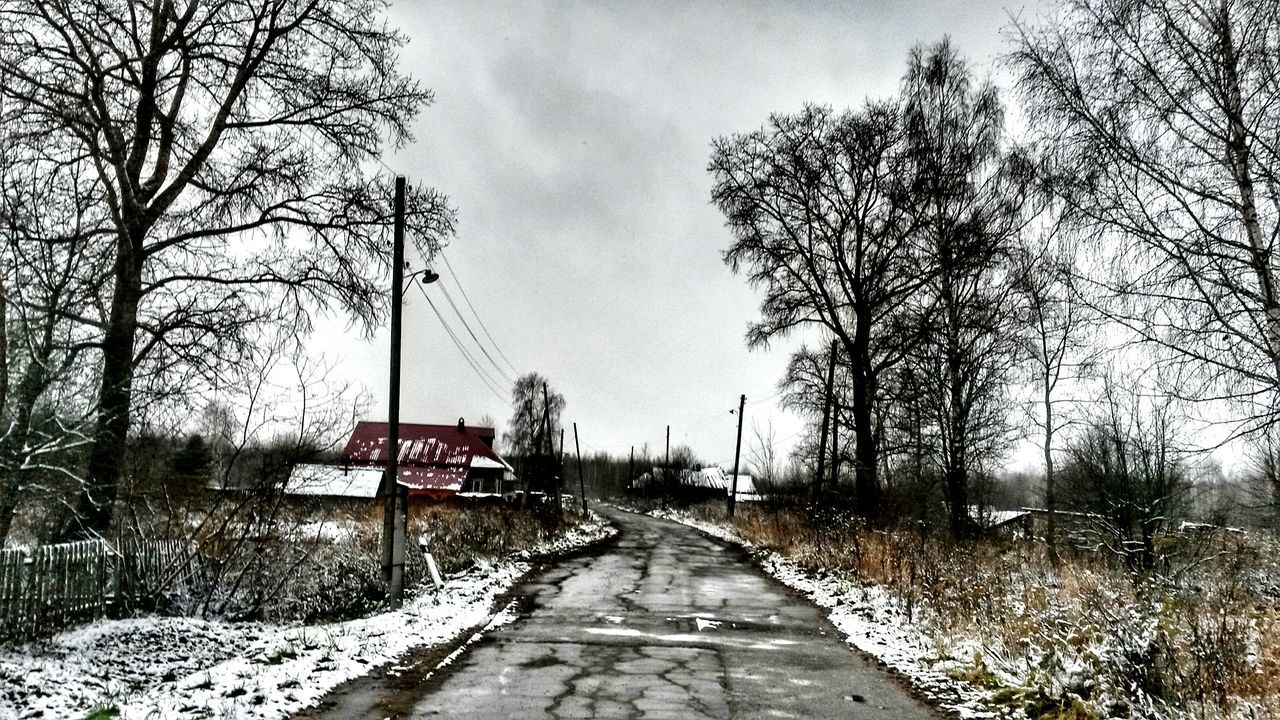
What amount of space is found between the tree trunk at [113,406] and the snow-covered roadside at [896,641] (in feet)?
28.2

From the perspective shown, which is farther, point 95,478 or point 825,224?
point 825,224

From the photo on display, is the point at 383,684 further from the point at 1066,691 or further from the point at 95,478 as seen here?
the point at 1066,691

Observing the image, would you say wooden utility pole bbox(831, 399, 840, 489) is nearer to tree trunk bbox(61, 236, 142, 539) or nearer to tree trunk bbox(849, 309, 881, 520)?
tree trunk bbox(849, 309, 881, 520)

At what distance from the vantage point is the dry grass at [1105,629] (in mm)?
6203

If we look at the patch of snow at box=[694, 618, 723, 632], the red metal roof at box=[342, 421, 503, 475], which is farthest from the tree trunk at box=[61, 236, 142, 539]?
the red metal roof at box=[342, 421, 503, 475]

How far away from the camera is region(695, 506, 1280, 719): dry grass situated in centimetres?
620

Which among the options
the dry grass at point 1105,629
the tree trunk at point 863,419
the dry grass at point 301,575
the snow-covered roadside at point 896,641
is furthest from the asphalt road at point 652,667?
the tree trunk at point 863,419

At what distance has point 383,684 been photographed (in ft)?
24.3

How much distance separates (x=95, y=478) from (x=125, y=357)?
6.50 ft

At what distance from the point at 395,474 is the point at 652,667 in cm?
592

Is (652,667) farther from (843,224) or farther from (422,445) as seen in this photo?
(422,445)

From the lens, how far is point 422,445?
59250 mm

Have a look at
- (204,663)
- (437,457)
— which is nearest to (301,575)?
(204,663)

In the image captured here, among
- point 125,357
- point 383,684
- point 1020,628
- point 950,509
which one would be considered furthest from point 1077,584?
point 125,357
